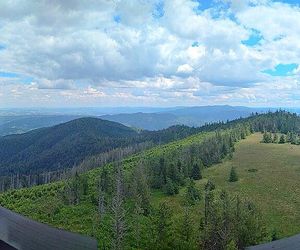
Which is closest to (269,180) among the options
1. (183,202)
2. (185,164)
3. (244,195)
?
(244,195)

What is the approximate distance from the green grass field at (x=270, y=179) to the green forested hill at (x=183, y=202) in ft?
0.80

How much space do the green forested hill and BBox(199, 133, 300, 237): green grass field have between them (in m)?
0.24

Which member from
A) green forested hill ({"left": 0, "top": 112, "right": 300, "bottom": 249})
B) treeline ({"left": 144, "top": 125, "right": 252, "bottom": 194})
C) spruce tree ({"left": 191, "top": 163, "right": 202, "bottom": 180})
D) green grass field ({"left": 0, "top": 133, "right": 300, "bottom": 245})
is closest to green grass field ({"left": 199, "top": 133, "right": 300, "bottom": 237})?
green grass field ({"left": 0, "top": 133, "right": 300, "bottom": 245})

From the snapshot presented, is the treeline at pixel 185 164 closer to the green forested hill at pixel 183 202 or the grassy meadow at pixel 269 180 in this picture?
the green forested hill at pixel 183 202

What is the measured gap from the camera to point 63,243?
111 ft

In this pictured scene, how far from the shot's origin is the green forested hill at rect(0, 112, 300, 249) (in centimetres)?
5312

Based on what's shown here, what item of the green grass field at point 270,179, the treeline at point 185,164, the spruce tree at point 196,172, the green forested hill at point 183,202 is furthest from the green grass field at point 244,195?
the treeline at point 185,164

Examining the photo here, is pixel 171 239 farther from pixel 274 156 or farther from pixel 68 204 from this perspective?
pixel 274 156

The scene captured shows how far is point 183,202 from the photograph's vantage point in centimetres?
10500

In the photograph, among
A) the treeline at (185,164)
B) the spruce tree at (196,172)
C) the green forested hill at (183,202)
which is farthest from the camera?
the spruce tree at (196,172)

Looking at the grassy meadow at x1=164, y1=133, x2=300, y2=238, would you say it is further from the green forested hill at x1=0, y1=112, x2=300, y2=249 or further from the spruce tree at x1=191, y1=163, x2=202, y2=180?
the spruce tree at x1=191, y1=163, x2=202, y2=180

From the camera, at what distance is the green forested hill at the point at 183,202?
53.1 metres

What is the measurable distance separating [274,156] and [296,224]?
72593 millimetres

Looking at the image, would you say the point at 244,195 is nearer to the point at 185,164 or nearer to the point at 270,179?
the point at 270,179
